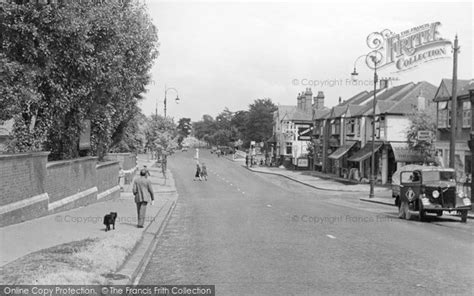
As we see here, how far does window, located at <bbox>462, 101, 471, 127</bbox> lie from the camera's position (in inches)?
1207

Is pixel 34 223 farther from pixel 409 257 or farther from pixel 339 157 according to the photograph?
pixel 339 157

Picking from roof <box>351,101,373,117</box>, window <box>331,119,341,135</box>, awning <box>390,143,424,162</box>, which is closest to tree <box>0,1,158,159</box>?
awning <box>390,143,424,162</box>

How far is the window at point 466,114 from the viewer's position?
A: 3066cm

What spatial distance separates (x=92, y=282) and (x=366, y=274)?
4.84m

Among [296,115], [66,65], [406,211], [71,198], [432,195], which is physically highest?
[296,115]

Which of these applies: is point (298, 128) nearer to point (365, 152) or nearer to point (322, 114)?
point (322, 114)

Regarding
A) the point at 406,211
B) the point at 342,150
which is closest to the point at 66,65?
the point at 406,211

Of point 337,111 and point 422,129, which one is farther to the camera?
point 337,111

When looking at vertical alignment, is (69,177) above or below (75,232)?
above

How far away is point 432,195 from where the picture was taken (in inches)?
789

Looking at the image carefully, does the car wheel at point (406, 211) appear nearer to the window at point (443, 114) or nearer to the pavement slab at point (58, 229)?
the pavement slab at point (58, 229)

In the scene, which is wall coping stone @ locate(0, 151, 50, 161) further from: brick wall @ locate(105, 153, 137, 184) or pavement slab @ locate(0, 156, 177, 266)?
brick wall @ locate(105, 153, 137, 184)

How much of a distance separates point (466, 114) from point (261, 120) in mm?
83066

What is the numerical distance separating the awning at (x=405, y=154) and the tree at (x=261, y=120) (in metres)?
66.7
